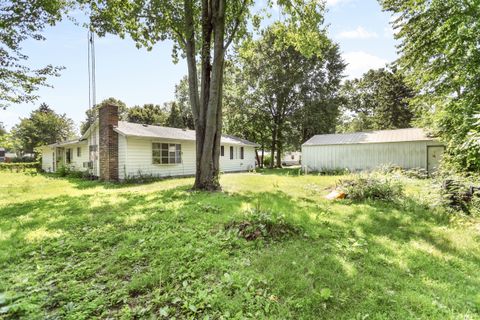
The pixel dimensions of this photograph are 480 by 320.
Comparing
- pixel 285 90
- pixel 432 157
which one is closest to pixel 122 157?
pixel 285 90

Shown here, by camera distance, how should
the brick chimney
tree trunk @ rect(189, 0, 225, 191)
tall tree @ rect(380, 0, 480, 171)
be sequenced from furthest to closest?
the brick chimney < tree trunk @ rect(189, 0, 225, 191) < tall tree @ rect(380, 0, 480, 171)

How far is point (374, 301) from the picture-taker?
250cm

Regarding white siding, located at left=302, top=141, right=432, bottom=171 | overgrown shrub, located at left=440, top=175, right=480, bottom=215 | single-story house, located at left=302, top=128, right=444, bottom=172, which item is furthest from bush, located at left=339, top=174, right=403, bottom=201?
white siding, located at left=302, top=141, right=432, bottom=171

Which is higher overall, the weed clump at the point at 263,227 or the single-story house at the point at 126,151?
the single-story house at the point at 126,151

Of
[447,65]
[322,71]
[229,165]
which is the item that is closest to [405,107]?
[322,71]

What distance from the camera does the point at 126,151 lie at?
12727 millimetres

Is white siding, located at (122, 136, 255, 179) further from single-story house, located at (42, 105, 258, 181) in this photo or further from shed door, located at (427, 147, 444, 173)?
shed door, located at (427, 147, 444, 173)

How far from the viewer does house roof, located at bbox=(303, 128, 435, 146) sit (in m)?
16.0

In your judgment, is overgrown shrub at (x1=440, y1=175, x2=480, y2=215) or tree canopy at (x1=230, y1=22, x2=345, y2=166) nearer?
overgrown shrub at (x1=440, y1=175, x2=480, y2=215)

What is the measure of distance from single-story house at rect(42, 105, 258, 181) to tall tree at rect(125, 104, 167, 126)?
1757cm

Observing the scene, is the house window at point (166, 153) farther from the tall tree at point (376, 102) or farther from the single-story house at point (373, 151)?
the tall tree at point (376, 102)

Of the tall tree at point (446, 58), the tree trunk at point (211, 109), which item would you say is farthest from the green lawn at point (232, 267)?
the tree trunk at point (211, 109)

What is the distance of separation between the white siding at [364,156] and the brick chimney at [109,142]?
545 inches

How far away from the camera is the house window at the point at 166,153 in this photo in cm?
1423
